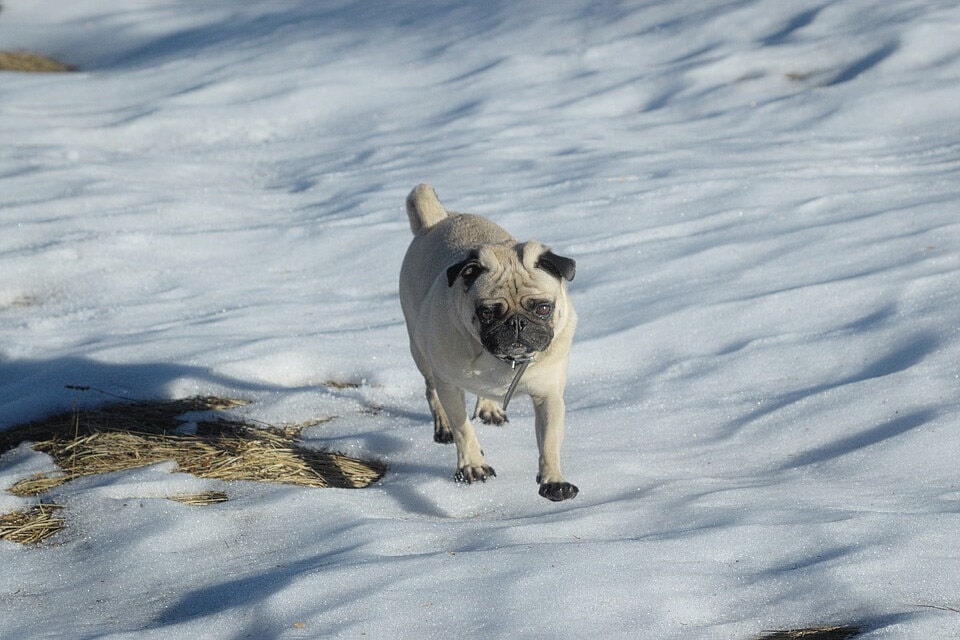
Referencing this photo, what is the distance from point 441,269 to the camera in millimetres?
4930

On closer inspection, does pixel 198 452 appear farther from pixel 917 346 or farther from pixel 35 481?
pixel 917 346

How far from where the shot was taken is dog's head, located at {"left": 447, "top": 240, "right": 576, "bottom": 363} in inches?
157

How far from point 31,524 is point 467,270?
1933 millimetres

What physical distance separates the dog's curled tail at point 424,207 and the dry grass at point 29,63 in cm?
999

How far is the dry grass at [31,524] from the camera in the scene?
4.01 metres

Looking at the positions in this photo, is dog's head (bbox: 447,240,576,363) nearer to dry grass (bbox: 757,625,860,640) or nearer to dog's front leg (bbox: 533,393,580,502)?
dog's front leg (bbox: 533,393,580,502)

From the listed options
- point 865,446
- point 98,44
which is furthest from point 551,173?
point 98,44

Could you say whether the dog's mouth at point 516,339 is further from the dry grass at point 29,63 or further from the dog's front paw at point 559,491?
the dry grass at point 29,63

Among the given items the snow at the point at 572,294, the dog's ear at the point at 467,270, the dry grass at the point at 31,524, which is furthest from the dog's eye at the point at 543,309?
the dry grass at the point at 31,524

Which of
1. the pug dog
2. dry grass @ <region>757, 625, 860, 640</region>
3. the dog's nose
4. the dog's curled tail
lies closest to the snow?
dry grass @ <region>757, 625, 860, 640</region>

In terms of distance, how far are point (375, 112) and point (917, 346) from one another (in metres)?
7.00

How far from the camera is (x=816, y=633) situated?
3131 millimetres

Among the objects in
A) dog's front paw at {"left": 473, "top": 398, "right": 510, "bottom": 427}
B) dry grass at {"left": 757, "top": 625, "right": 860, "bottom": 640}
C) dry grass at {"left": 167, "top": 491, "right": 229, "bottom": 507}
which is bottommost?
dog's front paw at {"left": 473, "top": 398, "right": 510, "bottom": 427}

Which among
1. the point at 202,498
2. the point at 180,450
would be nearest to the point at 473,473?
the point at 202,498
